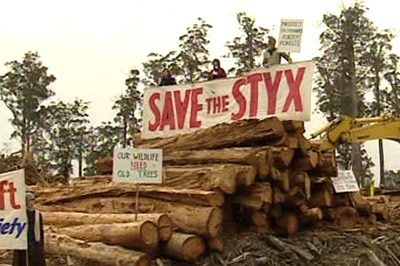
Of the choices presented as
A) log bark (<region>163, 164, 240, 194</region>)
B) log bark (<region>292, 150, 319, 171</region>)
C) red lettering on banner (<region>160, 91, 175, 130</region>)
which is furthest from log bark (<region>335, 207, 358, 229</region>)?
red lettering on banner (<region>160, 91, 175, 130</region>)

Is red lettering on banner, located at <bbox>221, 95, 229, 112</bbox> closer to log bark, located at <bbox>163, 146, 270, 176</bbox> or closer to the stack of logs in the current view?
the stack of logs

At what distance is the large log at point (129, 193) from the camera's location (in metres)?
10.1

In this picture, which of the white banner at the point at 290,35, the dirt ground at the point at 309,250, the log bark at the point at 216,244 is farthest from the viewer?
the white banner at the point at 290,35

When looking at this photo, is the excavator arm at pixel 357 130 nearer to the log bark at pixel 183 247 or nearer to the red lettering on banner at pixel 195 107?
the red lettering on banner at pixel 195 107

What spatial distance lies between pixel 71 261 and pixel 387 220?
281 inches

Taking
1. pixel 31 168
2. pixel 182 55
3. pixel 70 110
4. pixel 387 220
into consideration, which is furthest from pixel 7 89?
pixel 387 220

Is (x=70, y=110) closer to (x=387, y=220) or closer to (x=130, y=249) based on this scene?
(x=387, y=220)

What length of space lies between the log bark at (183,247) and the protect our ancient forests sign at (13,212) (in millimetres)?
1989

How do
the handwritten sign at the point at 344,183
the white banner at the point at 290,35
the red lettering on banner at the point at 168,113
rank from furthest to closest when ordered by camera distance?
1. the red lettering on banner at the point at 168,113
2. the handwritten sign at the point at 344,183
3. the white banner at the point at 290,35

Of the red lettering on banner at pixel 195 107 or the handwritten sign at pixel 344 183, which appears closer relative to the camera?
the handwritten sign at pixel 344 183

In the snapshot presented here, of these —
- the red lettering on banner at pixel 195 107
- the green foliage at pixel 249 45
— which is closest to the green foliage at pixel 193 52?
the green foliage at pixel 249 45

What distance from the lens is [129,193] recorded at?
11211mm

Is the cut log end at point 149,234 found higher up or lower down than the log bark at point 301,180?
lower down

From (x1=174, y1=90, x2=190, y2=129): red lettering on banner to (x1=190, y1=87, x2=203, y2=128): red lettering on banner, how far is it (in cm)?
15
